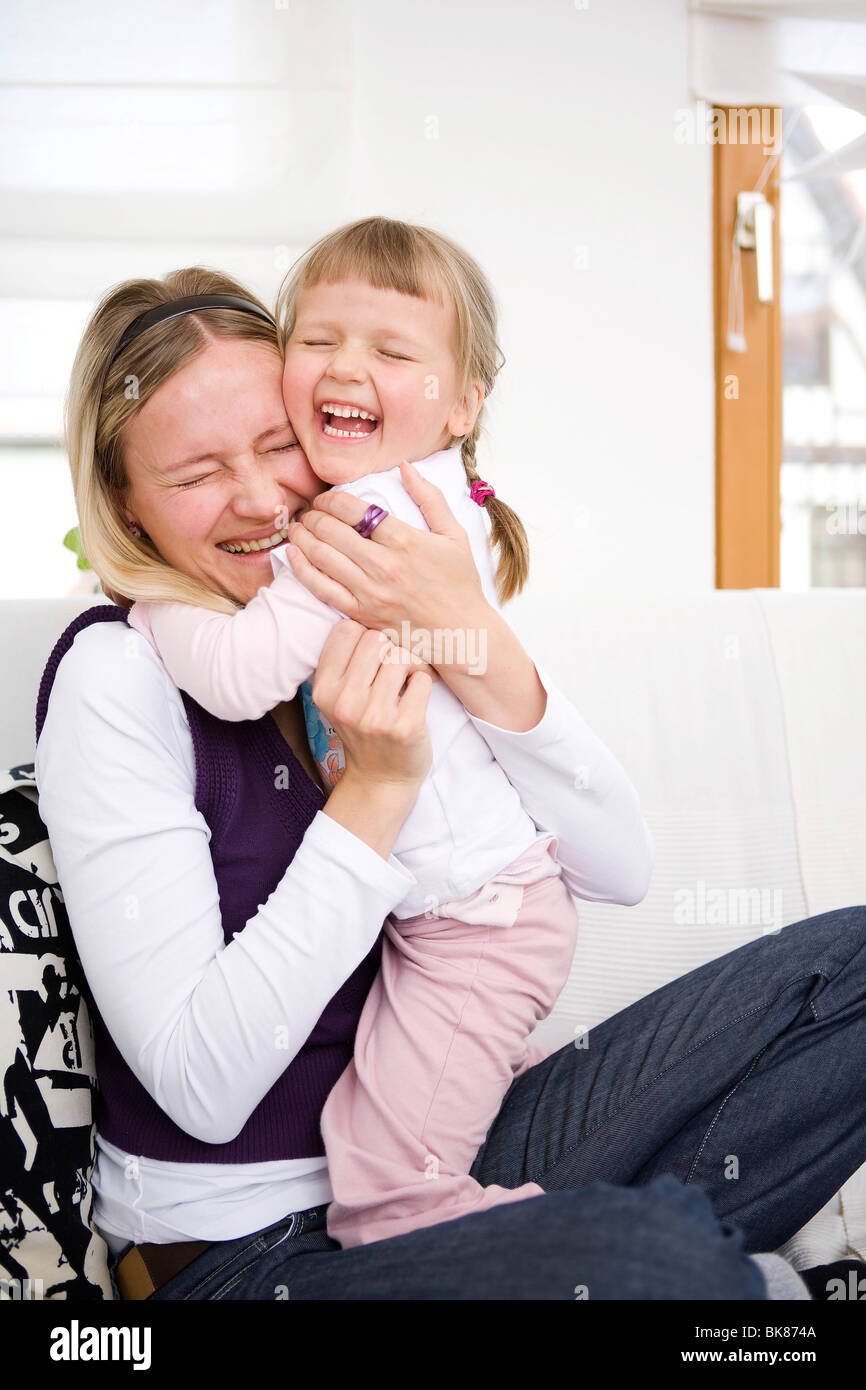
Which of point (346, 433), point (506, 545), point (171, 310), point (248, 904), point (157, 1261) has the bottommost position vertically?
point (157, 1261)

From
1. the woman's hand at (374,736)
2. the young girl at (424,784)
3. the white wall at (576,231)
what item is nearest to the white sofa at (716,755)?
the young girl at (424,784)

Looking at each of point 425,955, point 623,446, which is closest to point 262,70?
point 623,446

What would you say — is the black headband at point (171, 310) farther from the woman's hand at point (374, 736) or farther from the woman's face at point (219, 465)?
the woman's hand at point (374, 736)

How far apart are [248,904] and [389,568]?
13.9 inches

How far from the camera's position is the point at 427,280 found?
1.19m

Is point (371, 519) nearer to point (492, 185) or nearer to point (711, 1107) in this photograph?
point (711, 1107)

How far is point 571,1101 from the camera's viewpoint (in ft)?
3.79

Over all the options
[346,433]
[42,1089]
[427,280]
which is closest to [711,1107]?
[42,1089]

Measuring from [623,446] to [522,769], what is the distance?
1715 mm

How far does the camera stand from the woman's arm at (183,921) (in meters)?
0.92

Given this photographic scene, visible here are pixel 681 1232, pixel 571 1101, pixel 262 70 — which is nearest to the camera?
pixel 681 1232
